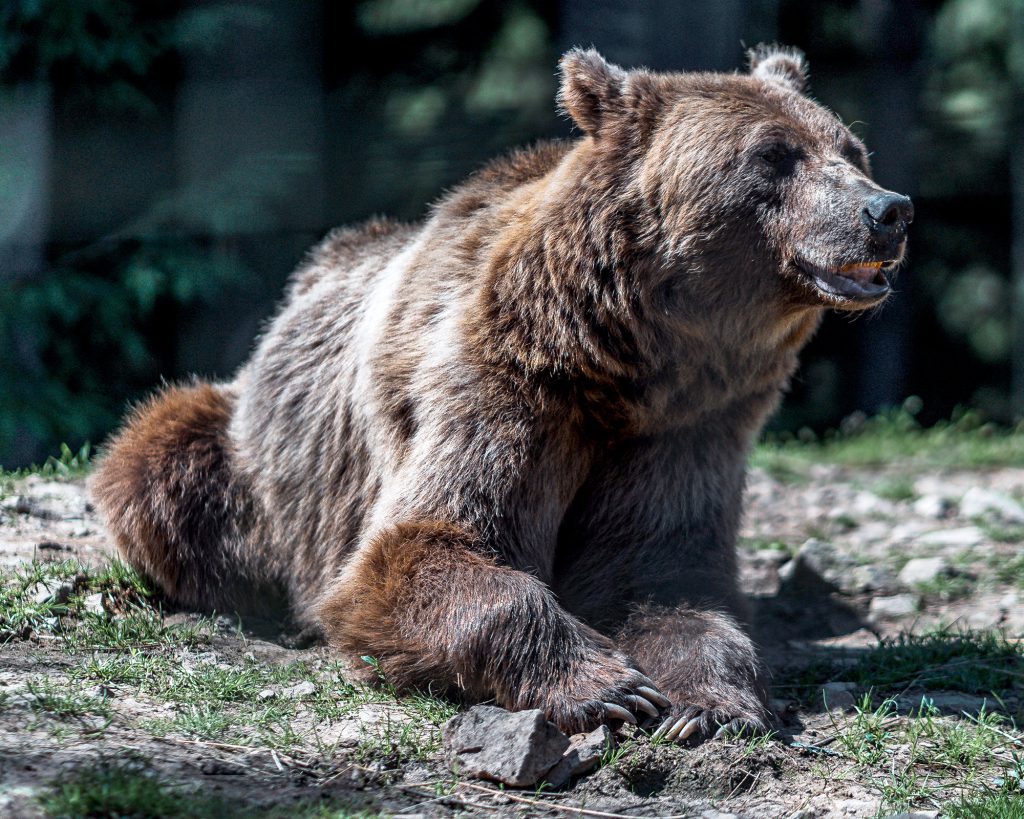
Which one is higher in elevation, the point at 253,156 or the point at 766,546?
the point at 253,156

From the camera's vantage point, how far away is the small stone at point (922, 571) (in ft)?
15.1

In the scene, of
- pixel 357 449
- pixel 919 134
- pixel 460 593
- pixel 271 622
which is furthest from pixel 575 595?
pixel 919 134

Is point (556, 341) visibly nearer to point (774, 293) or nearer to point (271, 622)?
point (774, 293)

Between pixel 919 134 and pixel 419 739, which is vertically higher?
pixel 919 134

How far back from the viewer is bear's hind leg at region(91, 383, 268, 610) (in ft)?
12.5

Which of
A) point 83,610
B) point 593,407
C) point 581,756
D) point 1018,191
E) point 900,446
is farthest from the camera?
point 1018,191

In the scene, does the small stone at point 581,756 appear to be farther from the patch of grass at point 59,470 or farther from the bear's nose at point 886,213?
the patch of grass at point 59,470

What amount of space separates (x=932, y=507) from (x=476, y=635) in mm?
3287

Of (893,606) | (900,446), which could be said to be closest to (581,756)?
(893,606)

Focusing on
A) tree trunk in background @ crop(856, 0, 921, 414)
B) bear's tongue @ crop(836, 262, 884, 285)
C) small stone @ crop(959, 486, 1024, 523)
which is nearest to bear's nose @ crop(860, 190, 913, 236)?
bear's tongue @ crop(836, 262, 884, 285)

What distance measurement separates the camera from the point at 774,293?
132 inches

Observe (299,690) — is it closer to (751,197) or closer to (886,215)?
(751,197)

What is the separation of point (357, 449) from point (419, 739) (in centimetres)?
117

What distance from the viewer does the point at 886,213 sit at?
3.13 metres
